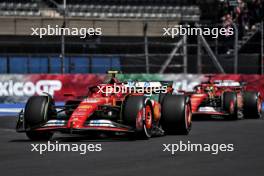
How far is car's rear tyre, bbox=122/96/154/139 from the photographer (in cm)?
1230

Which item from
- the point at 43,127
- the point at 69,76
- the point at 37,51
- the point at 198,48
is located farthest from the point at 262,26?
the point at 43,127

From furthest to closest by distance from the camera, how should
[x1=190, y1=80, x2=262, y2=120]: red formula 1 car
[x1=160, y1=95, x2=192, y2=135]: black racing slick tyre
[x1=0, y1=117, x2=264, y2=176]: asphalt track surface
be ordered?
[x1=190, y1=80, x2=262, y2=120]: red formula 1 car, [x1=160, y1=95, x2=192, y2=135]: black racing slick tyre, [x1=0, y1=117, x2=264, y2=176]: asphalt track surface

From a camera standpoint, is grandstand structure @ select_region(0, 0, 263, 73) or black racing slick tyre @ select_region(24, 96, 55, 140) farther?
grandstand structure @ select_region(0, 0, 263, 73)

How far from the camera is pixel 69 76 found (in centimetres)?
2595

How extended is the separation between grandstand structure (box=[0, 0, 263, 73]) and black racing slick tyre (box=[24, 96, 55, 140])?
1214cm

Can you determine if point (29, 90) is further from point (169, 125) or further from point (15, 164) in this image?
point (15, 164)

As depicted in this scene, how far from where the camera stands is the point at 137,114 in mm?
12305

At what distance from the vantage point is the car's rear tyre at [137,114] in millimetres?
12305

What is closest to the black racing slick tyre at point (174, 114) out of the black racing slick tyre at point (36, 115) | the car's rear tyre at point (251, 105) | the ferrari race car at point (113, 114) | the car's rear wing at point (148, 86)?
the ferrari race car at point (113, 114)

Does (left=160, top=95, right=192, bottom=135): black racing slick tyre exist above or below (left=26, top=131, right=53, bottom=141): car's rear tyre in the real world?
above

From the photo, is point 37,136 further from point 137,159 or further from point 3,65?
point 3,65

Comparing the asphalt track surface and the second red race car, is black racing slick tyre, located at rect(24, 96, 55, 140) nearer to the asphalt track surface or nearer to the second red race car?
the asphalt track surface

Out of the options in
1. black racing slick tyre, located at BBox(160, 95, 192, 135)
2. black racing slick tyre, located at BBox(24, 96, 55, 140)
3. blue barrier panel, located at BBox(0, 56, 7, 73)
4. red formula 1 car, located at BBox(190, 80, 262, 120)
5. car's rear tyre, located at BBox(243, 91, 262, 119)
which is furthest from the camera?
blue barrier panel, located at BBox(0, 56, 7, 73)

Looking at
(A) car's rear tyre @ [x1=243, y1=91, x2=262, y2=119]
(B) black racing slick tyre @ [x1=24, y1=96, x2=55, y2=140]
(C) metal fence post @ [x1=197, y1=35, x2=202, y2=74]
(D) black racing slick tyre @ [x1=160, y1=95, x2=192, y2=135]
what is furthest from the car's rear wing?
(C) metal fence post @ [x1=197, y1=35, x2=202, y2=74]
